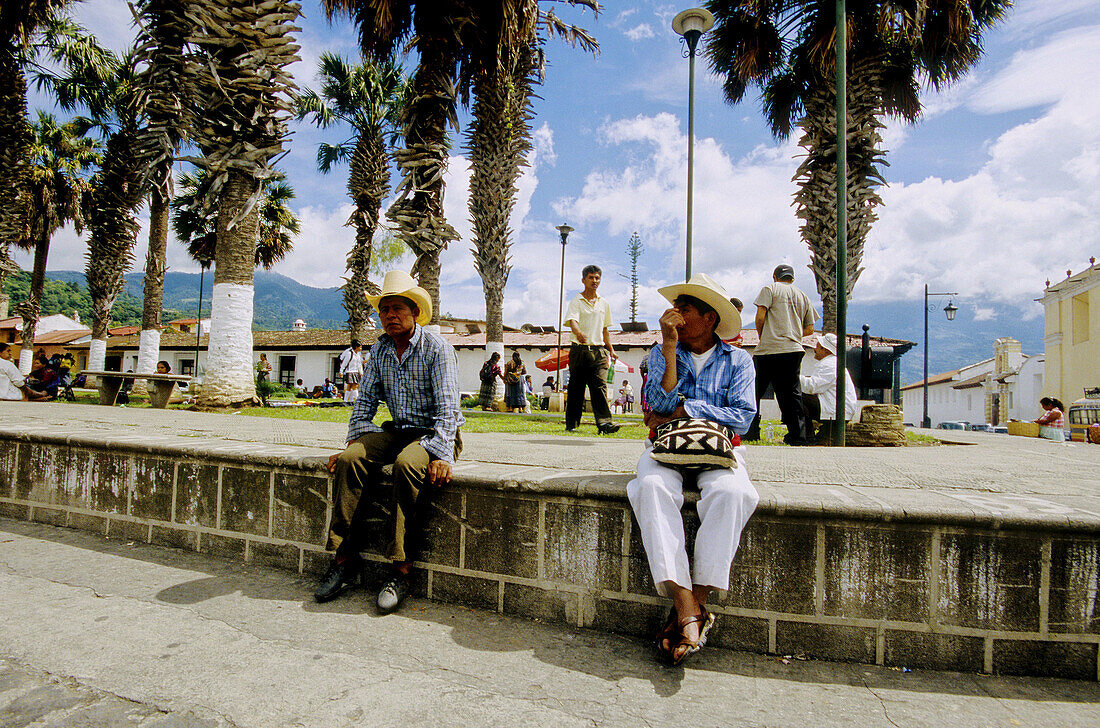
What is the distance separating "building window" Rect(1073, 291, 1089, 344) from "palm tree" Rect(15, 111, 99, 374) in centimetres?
4378

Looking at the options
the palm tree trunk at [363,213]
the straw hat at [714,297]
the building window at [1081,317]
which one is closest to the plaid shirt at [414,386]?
the straw hat at [714,297]

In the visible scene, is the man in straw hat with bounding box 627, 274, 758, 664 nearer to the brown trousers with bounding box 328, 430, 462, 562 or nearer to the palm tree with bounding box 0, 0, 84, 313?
the brown trousers with bounding box 328, 430, 462, 562

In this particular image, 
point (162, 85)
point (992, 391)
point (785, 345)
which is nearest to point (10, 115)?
point (162, 85)

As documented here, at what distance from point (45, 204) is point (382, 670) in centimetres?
2929

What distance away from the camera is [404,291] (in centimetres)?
322

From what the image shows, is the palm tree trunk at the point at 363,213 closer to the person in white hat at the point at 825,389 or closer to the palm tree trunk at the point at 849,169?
the palm tree trunk at the point at 849,169

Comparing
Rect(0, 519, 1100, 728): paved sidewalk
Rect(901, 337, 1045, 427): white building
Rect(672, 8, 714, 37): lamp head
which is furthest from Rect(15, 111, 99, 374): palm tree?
Rect(901, 337, 1045, 427): white building

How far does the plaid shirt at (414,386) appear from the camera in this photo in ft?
10.2

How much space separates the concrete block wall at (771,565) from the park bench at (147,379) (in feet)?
24.1

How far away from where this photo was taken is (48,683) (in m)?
2.02

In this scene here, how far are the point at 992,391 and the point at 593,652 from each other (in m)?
50.0

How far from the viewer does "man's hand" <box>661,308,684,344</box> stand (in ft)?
9.33

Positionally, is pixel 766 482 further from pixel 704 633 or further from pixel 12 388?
pixel 12 388

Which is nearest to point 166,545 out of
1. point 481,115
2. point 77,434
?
point 77,434
